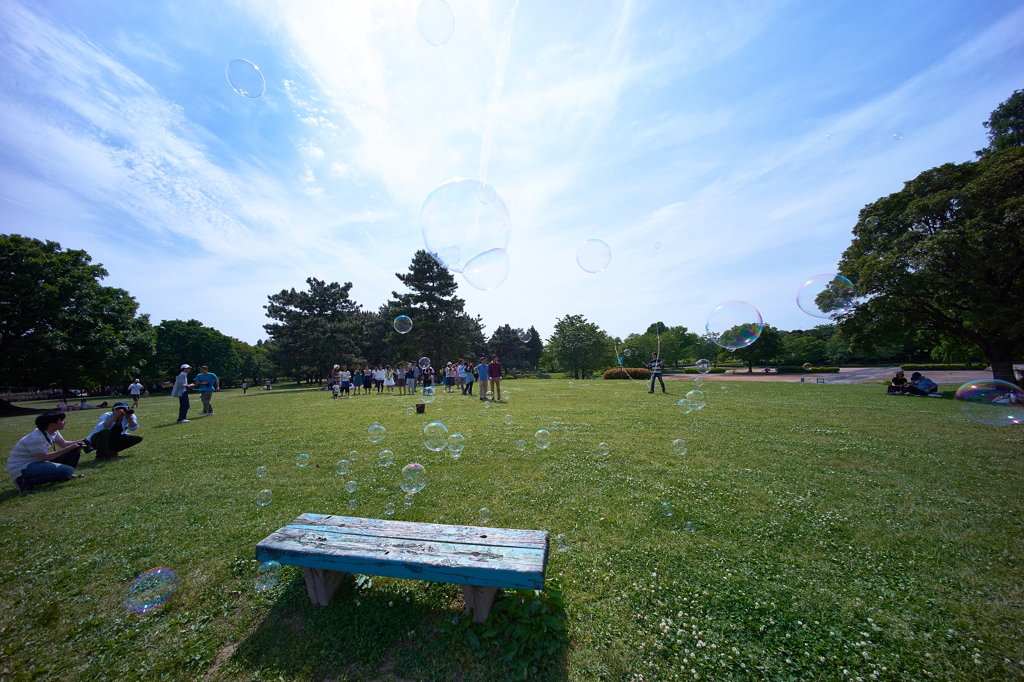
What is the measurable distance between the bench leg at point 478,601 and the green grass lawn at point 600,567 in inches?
8.5

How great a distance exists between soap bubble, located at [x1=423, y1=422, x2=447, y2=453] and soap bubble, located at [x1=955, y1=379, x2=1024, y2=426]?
38.5 ft

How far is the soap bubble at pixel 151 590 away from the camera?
10.8 feet

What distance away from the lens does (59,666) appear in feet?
8.74

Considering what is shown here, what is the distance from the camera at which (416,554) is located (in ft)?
9.50

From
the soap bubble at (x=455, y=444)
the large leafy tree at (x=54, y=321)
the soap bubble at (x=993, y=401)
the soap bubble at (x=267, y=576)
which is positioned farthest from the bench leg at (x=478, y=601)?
the large leafy tree at (x=54, y=321)

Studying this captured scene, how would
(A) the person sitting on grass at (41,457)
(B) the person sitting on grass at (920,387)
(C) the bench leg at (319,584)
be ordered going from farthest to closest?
1. (B) the person sitting on grass at (920,387)
2. (A) the person sitting on grass at (41,457)
3. (C) the bench leg at (319,584)

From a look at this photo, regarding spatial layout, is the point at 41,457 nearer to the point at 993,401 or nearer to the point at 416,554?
the point at 416,554

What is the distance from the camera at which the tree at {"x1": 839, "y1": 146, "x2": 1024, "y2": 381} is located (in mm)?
16625

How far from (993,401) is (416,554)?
22.7 metres

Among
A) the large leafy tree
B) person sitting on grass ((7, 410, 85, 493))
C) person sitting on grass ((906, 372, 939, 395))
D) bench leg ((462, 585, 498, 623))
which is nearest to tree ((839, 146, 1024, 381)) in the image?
person sitting on grass ((906, 372, 939, 395))

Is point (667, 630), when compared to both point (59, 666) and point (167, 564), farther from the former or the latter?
point (167, 564)

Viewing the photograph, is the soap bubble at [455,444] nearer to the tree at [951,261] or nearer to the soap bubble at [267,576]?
the soap bubble at [267,576]

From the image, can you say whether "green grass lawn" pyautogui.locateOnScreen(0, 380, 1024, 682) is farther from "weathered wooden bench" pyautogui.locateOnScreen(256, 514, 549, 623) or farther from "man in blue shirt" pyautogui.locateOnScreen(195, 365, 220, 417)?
"man in blue shirt" pyautogui.locateOnScreen(195, 365, 220, 417)

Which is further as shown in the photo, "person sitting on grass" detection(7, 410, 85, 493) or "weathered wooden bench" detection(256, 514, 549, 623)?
"person sitting on grass" detection(7, 410, 85, 493)
